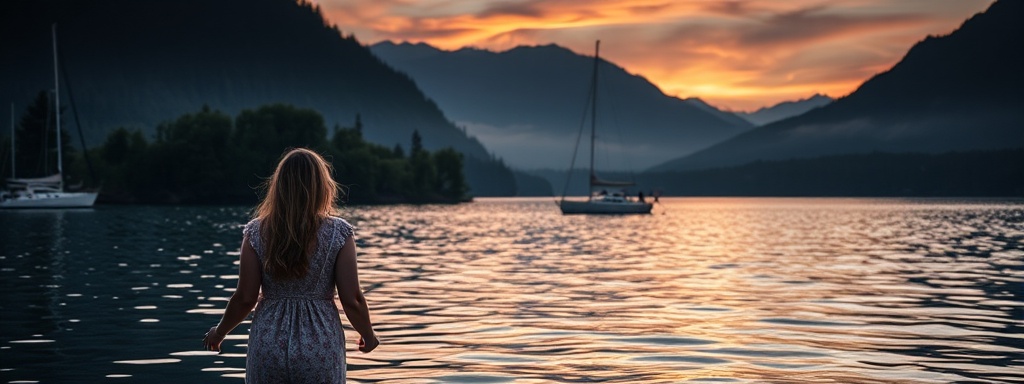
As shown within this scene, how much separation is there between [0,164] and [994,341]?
651 feet

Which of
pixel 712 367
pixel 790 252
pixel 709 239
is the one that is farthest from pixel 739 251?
pixel 712 367

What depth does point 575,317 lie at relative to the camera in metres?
22.3

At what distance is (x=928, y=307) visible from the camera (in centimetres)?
2462

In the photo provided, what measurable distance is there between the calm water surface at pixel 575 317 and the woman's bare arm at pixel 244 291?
22.9 ft

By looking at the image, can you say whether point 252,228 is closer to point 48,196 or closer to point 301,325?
point 301,325

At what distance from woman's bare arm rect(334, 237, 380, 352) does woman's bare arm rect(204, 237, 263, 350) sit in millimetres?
562

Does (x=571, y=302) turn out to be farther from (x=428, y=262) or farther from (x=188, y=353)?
(x=428, y=262)

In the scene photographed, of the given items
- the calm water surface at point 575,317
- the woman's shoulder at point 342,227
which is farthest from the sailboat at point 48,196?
the woman's shoulder at point 342,227

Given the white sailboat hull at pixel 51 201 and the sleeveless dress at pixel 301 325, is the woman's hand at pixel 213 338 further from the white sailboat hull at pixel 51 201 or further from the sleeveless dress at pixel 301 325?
the white sailboat hull at pixel 51 201

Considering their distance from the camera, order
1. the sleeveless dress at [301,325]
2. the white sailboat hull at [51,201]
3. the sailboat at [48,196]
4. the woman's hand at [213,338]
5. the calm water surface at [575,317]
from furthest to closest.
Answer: the sailboat at [48,196], the white sailboat hull at [51,201], the calm water surface at [575,317], the woman's hand at [213,338], the sleeveless dress at [301,325]

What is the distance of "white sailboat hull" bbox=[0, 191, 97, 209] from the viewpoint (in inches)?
5153

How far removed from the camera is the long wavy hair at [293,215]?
747cm

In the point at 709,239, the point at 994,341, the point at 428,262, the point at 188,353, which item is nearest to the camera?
the point at 188,353

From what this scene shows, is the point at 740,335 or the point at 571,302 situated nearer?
the point at 740,335
